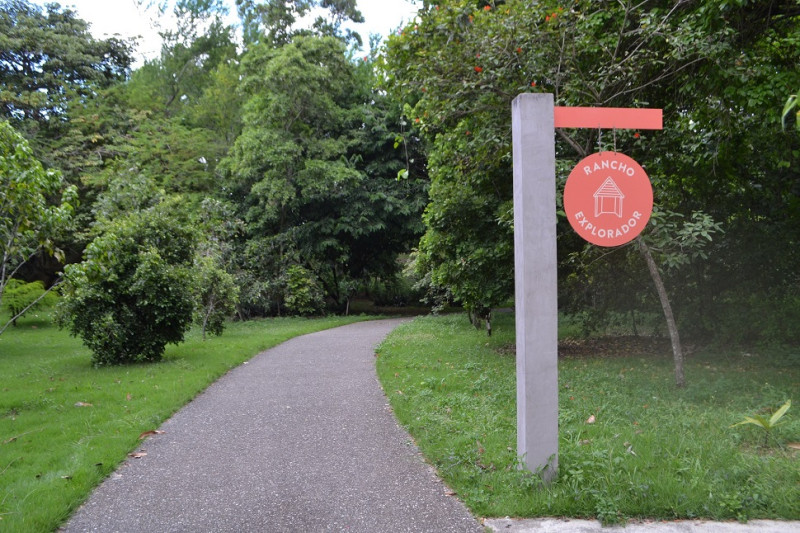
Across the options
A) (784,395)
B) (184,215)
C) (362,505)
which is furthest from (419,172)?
(362,505)

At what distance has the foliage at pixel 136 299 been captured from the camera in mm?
11125

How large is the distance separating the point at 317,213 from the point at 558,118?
22.9 m

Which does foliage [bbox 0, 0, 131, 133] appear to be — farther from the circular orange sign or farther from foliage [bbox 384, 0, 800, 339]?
the circular orange sign

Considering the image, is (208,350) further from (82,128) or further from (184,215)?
(82,128)

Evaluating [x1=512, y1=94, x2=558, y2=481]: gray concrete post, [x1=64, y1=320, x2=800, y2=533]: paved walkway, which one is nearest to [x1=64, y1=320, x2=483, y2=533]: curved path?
[x1=64, y1=320, x2=800, y2=533]: paved walkway

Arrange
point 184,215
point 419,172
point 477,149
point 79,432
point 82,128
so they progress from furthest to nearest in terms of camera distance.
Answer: point 419,172
point 82,128
point 184,215
point 477,149
point 79,432

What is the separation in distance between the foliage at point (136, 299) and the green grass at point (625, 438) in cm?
461

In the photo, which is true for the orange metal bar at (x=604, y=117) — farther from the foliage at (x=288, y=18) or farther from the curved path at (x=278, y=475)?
the foliage at (x=288, y=18)

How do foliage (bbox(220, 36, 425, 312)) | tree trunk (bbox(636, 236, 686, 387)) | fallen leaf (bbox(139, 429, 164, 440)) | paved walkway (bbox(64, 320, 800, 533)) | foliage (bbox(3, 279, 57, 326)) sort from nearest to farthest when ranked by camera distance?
paved walkway (bbox(64, 320, 800, 533)) → fallen leaf (bbox(139, 429, 164, 440)) → tree trunk (bbox(636, 236, 686, 387)) → foliage (bbox(3, 279, 57, 326)) → foliage (bbox(220, 36, 425, 312))

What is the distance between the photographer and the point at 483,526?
3.97m

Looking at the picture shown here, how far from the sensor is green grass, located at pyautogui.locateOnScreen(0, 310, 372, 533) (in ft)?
15.2

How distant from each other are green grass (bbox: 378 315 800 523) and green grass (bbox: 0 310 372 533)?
2.97 metres

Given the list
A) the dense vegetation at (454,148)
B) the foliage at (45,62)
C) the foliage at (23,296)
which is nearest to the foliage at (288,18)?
the dense vegetation at (454,148)

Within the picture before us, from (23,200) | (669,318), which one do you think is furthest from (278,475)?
(669,318)
